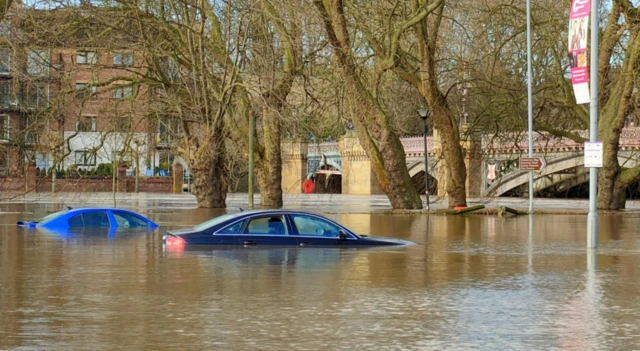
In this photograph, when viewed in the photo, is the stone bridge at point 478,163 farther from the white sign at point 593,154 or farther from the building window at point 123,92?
the white sign at point 593,154

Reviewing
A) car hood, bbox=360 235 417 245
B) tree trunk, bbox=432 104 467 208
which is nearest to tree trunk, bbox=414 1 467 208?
tree trunk, bbox=432 104 467 208

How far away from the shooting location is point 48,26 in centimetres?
4328

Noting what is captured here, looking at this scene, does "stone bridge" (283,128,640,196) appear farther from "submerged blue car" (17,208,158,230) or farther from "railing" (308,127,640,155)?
"submerged blue car" (17,208,158,230)

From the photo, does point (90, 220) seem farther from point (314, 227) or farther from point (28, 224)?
point (314, 227)

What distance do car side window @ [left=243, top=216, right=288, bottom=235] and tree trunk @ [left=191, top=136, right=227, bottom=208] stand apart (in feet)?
85.6

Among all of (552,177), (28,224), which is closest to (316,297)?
(28,224)

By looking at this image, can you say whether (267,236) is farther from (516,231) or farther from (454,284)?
(516,231)

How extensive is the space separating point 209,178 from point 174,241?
92.6 ft

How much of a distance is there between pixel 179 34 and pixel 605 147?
63.8 feet

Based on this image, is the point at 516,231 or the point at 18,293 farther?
the point at 516,231

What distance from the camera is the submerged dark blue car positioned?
23.5 m

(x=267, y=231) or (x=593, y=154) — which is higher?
(x=593, y=154)

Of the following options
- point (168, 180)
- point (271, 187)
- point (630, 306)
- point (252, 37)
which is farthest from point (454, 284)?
point (168, 180)

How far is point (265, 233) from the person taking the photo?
23.7m
